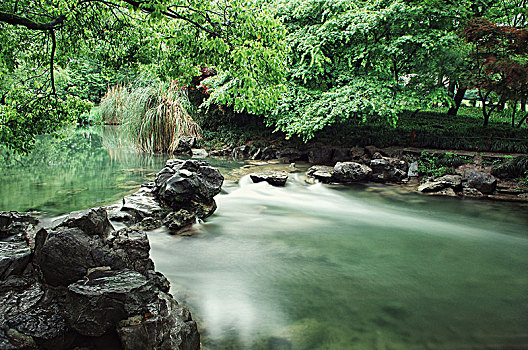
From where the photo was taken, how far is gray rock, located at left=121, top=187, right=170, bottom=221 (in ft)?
19.1

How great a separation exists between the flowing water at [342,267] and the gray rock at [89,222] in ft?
3.63

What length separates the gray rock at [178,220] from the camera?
18.7 feet

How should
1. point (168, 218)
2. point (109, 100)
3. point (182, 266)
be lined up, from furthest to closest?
1. point (109, 100)
2. point (168, 218)
3. point (182, 266)

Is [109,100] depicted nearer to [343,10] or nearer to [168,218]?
[343,10]

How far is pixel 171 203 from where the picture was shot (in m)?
6.13

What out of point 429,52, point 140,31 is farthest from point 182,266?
point 429,52

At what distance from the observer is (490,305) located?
12.4 feet

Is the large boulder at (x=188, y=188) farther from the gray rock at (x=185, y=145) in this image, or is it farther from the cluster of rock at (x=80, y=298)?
the gray rock at (x=185, y=145)

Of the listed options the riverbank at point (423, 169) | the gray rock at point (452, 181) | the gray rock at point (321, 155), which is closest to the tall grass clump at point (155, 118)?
the riverbank at point (423, 169)

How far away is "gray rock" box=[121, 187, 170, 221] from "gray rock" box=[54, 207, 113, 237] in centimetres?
233

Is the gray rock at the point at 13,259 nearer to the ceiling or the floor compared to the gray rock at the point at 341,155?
nearer to the floor

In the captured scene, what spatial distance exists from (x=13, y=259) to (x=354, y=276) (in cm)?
367

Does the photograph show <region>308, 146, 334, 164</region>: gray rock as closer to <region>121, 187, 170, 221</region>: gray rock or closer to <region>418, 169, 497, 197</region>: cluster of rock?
<region>418, 169, 497, 197</region>: cluster of rock

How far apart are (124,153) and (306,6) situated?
9092 mm
